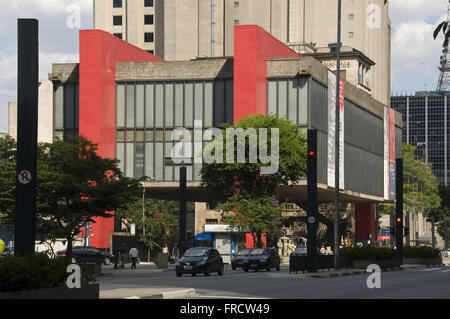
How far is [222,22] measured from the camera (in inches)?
5733

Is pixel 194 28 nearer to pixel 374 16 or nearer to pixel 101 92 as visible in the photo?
pixel 374 16

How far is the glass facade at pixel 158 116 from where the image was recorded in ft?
298

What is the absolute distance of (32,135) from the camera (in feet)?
81.0

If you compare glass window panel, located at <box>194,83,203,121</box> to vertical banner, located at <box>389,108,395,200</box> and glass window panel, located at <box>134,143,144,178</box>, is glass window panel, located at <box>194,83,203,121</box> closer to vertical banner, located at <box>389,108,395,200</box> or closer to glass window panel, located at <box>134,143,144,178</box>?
glass window panel, located at <box>134,143,144,178</box>

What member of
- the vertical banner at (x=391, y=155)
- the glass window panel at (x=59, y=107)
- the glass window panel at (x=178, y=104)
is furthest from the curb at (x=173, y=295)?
the vertical banner at (x=391, y=155)

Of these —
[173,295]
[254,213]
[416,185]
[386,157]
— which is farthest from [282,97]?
[173,295]

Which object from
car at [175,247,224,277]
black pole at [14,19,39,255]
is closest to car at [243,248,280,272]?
car at [175,247,224,277]

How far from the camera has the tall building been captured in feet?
472

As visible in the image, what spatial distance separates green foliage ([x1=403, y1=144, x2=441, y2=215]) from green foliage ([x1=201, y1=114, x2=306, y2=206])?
5396 centimetres

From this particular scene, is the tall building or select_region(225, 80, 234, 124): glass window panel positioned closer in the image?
select_region(225, 80, 234, 124): glass window panel

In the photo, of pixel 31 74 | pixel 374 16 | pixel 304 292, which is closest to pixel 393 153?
pixel 374 16

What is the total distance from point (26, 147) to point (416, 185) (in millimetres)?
115003

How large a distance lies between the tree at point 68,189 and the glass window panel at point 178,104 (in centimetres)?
3545

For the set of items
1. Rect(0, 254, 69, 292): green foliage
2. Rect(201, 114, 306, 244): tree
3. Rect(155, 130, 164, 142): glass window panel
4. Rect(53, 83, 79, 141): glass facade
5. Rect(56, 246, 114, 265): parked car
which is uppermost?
Rect(53, 83, 79, 141): glass facade
